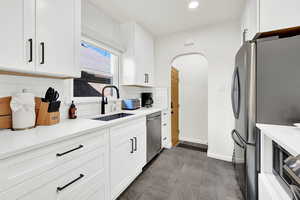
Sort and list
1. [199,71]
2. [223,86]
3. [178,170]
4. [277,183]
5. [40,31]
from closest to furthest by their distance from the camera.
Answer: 1. [277,183]
2. [40,31]
3. [178,170]
4. [223,86]
5. [199,71]

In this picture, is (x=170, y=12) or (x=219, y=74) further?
(x=219, y=74)

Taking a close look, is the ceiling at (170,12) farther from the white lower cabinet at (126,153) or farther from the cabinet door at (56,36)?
the white lower cabinet at (126,153)

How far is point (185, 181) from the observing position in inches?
70.0

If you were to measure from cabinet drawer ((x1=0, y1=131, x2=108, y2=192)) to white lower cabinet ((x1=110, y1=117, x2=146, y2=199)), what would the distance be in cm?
34

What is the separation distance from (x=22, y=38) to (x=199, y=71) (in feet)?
11.0

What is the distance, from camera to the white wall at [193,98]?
3.32 m

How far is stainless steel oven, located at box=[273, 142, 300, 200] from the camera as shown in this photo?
1.59 feet

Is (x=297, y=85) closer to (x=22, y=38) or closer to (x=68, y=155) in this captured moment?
(x=68, y=155)

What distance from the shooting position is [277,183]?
831 mm

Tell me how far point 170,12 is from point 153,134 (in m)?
2.12

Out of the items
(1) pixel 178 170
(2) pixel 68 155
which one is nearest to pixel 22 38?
(2) pixel 68 155

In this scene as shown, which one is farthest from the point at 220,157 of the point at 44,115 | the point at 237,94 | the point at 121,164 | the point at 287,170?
the point at 44,115

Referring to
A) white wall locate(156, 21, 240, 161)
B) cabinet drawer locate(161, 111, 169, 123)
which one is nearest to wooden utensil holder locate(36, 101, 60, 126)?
cabinet drawer locate(161, 111, 169, 123)

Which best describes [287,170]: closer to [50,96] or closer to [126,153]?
[126,153]
